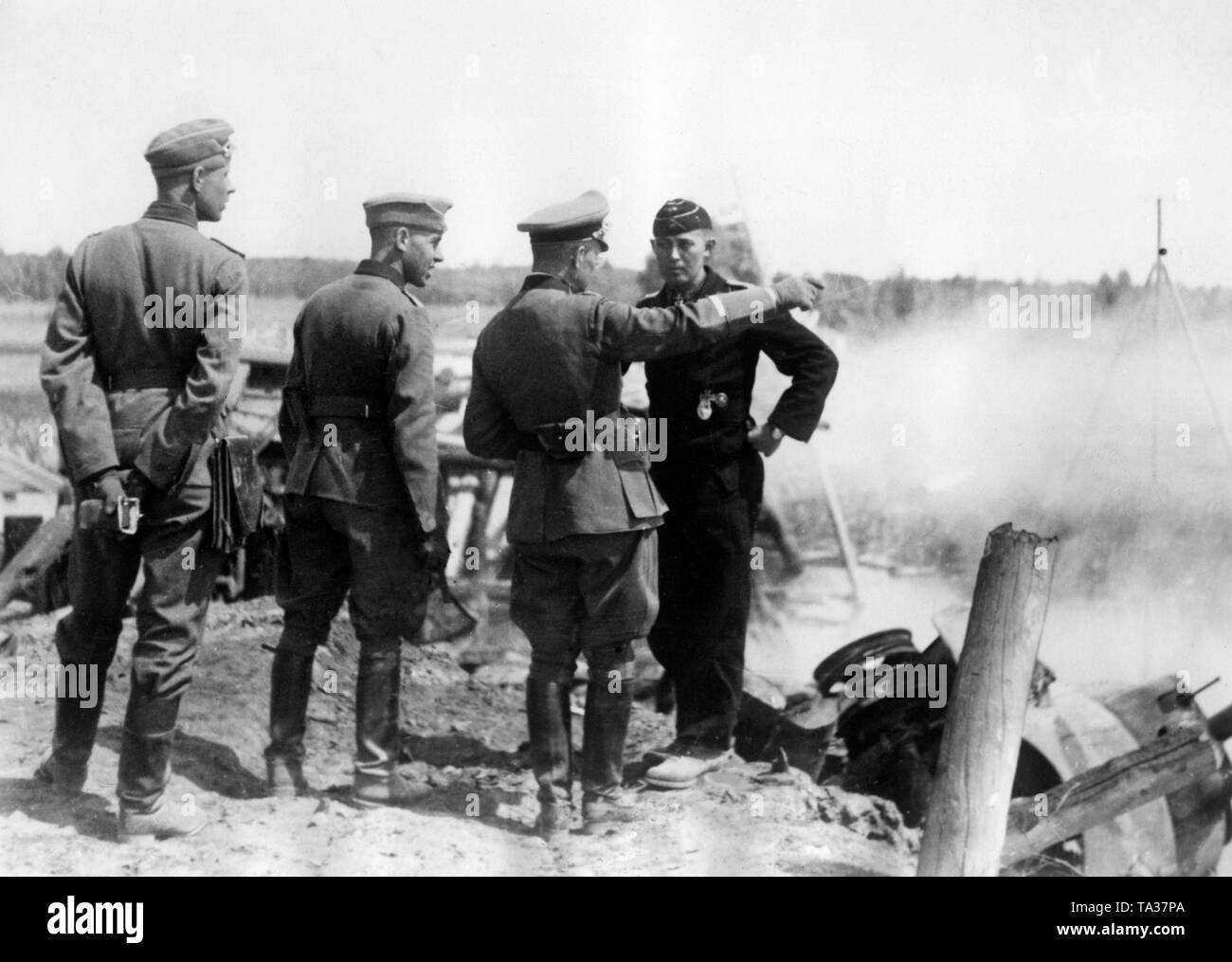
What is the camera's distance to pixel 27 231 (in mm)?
6121

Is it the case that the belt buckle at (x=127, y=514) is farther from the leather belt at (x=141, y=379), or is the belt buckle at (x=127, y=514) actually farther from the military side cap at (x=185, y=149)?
the military side cap at (x=185, y=149)

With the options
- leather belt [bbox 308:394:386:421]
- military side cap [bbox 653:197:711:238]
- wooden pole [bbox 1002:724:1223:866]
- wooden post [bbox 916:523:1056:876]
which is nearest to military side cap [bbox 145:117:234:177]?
leather belt [bbox 308:394:386:421]

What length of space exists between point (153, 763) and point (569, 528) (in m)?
1.62

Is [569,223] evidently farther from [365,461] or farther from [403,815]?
[403,815]

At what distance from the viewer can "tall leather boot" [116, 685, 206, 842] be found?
4.91 meters

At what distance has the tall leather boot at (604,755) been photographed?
16.8 ft

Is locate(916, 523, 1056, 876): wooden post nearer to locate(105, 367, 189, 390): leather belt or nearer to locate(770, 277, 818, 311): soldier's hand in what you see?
locate(770, 277, 818, 311): soldier's hand

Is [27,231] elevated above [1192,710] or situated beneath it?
elevated above

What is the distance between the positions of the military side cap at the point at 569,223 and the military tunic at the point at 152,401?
104cm

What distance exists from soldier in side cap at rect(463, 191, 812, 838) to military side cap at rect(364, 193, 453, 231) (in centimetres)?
37

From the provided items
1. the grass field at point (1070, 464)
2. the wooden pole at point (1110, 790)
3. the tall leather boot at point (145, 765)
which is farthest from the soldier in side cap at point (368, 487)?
the wooden pole at point (1110, 790)

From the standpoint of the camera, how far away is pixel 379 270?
5.24 meters
